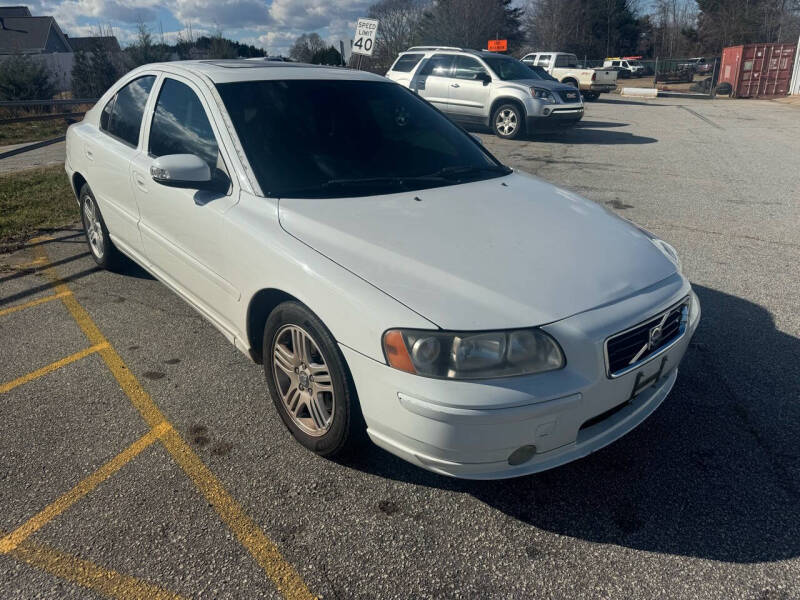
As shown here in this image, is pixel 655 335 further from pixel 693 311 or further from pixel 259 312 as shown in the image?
pixel 259 312

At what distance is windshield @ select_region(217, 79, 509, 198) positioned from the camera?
2.97 m

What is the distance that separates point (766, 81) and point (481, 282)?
32.7m

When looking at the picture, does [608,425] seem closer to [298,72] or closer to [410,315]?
[410,315]

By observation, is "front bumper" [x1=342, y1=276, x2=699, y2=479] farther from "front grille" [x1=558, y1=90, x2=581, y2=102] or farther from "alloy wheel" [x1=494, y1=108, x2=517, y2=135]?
"front grille" [x1=558, y1=90, x2=581, y2=102]

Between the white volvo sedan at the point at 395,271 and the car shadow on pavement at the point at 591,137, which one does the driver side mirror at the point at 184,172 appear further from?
the car shadow on pavement at the point at 591,137

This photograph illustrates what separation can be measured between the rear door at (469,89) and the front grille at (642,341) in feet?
37.3

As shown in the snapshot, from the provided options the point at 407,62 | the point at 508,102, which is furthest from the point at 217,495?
the point at 407,62

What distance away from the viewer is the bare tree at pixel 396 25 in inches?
1998

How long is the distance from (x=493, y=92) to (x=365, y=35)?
4.63 metres

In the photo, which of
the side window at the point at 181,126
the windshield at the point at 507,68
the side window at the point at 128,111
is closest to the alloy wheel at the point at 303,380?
the side window at the point at 181,126

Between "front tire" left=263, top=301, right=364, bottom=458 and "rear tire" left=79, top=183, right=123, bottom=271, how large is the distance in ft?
8.70

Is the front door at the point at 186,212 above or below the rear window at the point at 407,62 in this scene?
below

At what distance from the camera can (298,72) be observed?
3.60 metres

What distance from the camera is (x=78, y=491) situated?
8.23 feet
